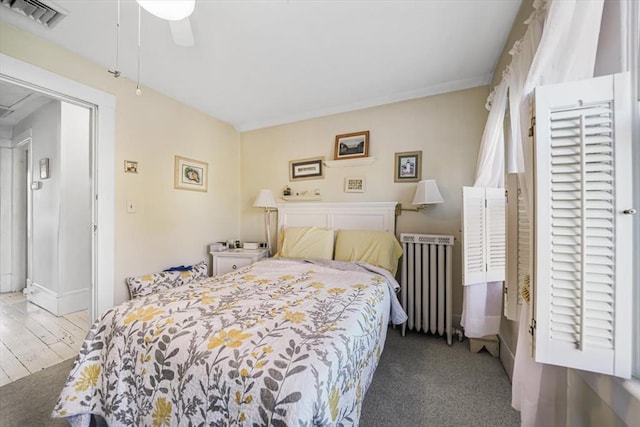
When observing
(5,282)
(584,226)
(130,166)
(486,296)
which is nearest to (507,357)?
(486,296)

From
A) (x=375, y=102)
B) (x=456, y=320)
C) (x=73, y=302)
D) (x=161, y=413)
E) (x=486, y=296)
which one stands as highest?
(x=375, y=102)

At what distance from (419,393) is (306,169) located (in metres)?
2.48

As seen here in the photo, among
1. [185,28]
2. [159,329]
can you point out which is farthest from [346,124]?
[159,329]

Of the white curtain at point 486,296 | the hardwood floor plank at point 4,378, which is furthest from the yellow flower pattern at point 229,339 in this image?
the hardwood floor plank at point 4,378

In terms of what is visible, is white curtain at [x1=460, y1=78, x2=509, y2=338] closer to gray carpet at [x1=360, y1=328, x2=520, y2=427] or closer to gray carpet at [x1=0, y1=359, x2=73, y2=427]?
gray carpet at [x1=360, y1=328, x2=520, y2=427]

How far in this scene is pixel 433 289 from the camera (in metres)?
2.32

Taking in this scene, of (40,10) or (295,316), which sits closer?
(295,316)

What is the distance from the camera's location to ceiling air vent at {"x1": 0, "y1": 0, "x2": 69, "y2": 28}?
1.50 metres

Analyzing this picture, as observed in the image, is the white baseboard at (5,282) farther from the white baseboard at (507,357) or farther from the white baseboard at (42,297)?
the white baseboard at (507,357)

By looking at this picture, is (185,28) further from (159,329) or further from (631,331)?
(631,331)

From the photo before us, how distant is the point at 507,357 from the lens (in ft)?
5.87

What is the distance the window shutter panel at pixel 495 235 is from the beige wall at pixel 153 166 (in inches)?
119

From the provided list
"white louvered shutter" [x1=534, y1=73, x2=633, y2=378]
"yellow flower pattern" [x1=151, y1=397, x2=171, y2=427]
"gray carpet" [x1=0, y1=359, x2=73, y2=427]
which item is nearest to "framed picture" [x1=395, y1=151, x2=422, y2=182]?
"white louvered shutter" [x1=534, y1=73, x2=633, y2=378]

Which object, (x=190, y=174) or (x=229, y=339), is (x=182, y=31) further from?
(x=190, y=174)
